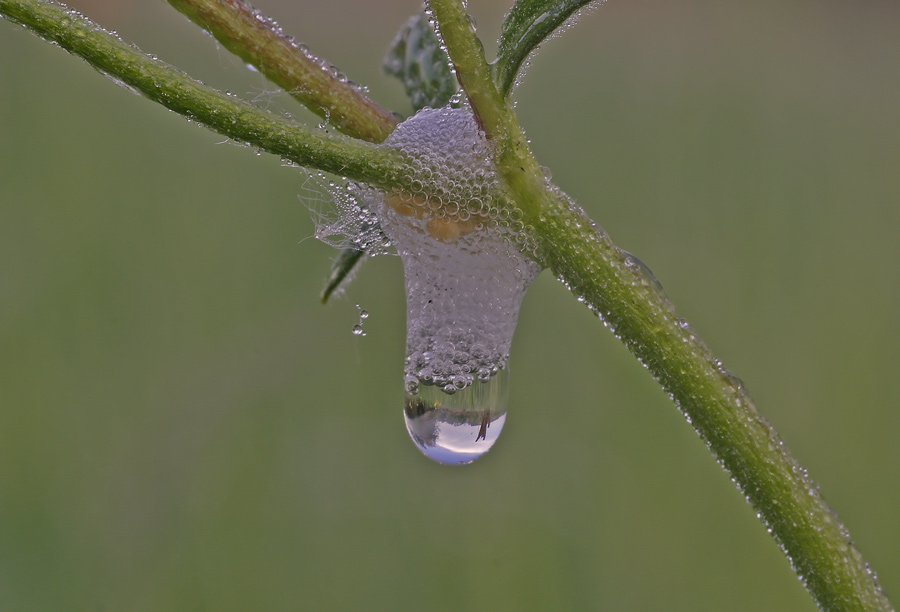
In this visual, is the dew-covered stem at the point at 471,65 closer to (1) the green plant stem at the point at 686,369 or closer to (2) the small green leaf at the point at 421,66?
(1) the green plant stem at the point at 686,369

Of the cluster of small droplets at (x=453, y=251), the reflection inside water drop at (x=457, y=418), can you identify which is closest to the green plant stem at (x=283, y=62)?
the cluster of small droplets at (x=453, y=251)

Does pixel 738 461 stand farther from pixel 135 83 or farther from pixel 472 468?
pixel 472 468

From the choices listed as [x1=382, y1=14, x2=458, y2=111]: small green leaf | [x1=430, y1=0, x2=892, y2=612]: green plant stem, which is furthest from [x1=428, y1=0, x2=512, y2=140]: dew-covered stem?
[x1=382, y1=14, x2=458, y2=111]: small green leaf

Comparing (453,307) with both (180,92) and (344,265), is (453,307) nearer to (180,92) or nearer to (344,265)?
(344,265)

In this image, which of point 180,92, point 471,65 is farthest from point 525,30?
point 180,92

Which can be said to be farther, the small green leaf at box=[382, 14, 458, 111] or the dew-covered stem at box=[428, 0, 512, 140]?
the small green leaf at box=[382, 14, 458, 111]

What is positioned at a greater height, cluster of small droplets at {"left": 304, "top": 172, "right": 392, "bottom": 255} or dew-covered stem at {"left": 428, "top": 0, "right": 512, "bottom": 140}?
cluster of small droplets at {"left": 304, "top": 172, "right": 392, "bottom": 255}

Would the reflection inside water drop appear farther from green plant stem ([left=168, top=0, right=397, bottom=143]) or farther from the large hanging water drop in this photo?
green plant stem ([left=168, top=0, right=397, bottom=143])
